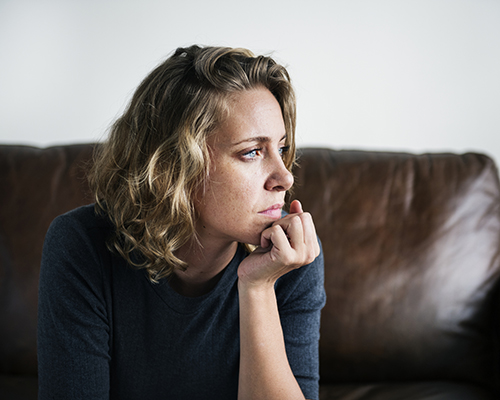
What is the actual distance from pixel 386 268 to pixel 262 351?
1.93 ft

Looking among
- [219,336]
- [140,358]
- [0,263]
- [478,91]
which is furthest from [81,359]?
[478,91]

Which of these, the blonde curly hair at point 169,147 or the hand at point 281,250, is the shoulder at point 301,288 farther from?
the blonde curly hair at point 169,147

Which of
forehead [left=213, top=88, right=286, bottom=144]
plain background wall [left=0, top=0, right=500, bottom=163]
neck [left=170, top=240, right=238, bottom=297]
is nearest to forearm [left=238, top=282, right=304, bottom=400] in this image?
neck [left=170, top=240, right=238, bottom=297]

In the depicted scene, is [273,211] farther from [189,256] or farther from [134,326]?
[134,326]

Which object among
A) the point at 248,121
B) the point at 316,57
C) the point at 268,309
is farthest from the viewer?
the point at 316,57

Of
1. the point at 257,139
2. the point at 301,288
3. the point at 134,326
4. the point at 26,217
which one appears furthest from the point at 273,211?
the point at 26,217

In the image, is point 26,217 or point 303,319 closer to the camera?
point 303,319

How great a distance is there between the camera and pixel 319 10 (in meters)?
1.67

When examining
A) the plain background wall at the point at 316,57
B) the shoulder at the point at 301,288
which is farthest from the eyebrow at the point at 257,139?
the plain background wall at the point at 316,57

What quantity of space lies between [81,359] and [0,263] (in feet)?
2.36

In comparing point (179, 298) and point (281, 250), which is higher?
point (281, 250)

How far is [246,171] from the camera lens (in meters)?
0.85

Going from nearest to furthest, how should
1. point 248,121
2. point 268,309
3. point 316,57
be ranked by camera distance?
point 248,121
point 268,309
point 316,57

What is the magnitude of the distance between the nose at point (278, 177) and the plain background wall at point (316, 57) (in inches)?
35.9
